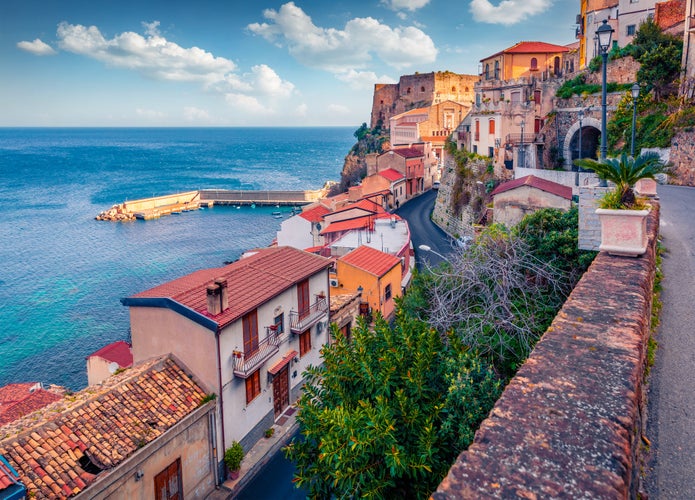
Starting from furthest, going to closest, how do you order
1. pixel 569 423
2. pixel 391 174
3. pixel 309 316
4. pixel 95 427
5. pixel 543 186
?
pixel 391 174, pixel 543 186, pixel 309 316, pixel 95 427, pixel 569 423

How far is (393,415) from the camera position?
23.6 feet

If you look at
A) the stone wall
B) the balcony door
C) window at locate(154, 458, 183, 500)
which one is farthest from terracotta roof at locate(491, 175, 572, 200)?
window at locate(154, 458, 183, 500)

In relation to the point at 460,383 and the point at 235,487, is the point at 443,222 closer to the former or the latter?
the point at 235,487

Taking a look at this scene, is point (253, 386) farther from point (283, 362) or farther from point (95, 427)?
point (95, 427)

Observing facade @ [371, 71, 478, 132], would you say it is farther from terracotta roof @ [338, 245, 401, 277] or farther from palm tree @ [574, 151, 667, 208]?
palm tree @ [574, 151, 667, 208]

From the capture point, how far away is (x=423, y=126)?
253ft

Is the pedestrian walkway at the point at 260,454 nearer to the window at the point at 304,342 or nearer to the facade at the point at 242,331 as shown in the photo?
the facade at the point at 242,331

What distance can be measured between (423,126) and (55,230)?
187 ft

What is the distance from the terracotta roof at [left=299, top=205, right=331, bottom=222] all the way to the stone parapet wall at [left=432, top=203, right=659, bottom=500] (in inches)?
1503

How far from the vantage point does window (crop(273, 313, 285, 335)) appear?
747 inches

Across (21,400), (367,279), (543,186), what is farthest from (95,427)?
(543,186)

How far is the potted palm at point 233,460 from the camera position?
16.0m

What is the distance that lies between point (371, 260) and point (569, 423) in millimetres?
23804

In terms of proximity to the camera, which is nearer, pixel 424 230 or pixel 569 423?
pixel 569 423
